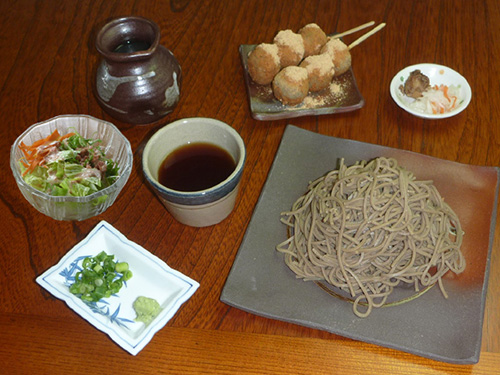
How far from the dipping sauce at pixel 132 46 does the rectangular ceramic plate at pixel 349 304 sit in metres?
0.54

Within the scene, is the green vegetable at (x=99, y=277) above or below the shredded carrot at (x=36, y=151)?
below

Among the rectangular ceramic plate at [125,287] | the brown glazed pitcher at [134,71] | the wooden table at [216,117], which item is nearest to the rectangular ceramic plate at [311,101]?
the wooden table at [216,117]

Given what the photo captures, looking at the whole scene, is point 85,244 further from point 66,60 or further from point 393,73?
point 393,73

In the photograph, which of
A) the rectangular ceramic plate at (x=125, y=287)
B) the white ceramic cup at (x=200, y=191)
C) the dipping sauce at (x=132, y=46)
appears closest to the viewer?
the rectangular ceramic plate at (x=125, y=287)

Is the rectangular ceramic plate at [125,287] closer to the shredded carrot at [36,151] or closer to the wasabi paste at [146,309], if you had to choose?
the wasabi paste at [146,309]

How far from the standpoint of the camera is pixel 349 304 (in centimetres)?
131

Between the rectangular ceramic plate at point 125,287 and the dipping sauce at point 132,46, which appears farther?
the dipping sauce at point 132,46

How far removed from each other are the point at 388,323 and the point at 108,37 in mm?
1171

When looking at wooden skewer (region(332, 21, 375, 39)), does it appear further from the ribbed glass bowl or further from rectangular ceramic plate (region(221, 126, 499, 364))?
the ribbed glass bowl

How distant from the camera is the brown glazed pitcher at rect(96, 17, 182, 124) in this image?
1.53 m

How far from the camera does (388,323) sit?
50.0 inches

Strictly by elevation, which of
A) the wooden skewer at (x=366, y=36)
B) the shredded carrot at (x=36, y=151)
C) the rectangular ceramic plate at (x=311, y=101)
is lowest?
the rectangular ceramic plate at (x=311, y=101)

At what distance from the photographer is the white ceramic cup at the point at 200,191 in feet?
4.32

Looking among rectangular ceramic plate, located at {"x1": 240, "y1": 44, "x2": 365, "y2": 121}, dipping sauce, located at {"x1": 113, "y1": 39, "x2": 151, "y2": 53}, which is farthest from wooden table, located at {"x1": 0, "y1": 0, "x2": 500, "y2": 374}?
dipping sauce, located at {"x1": 113, "y1": 39, "x2": 151, "y2": 53}
